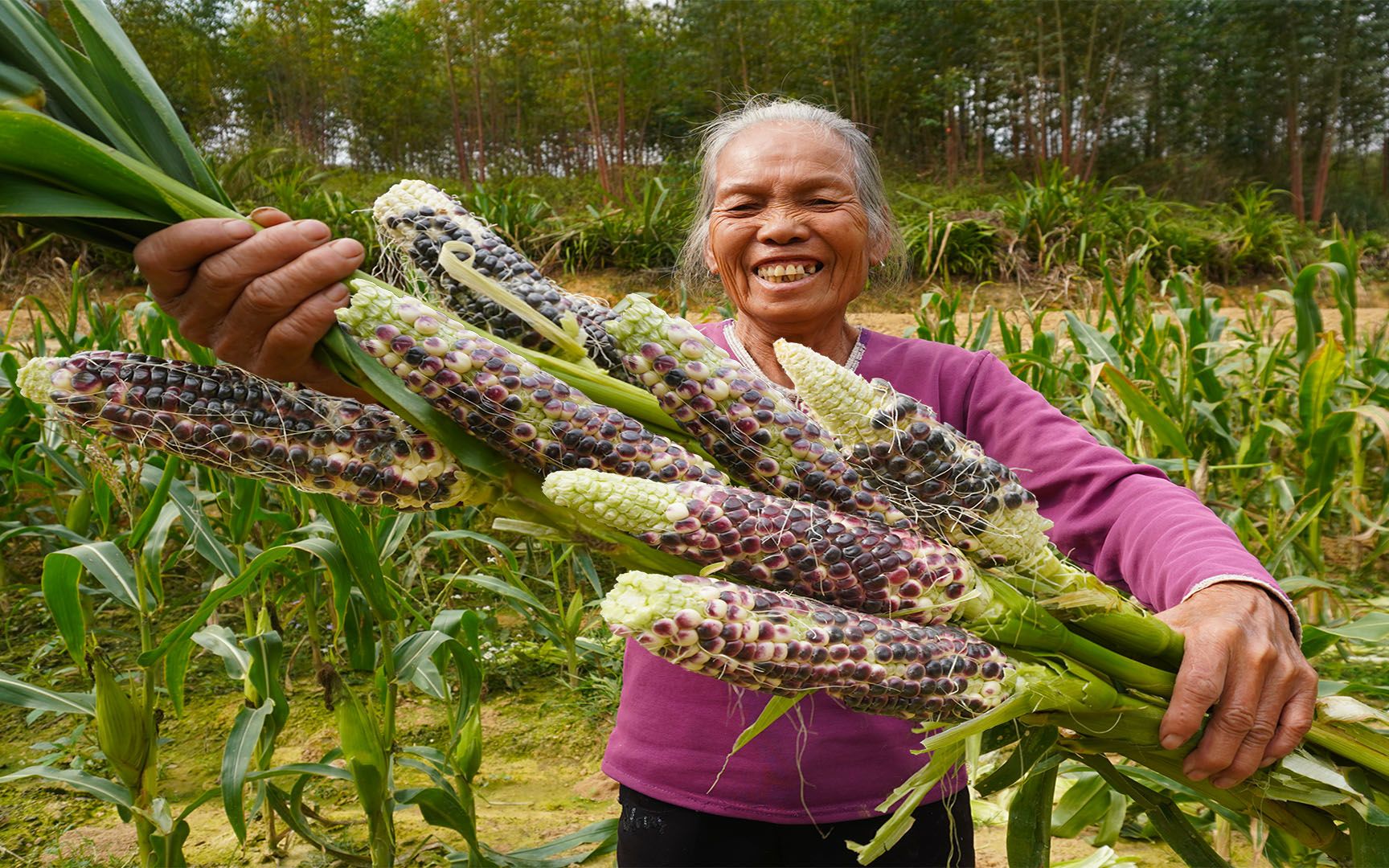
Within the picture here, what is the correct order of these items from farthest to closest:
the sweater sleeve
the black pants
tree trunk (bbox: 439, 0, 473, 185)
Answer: tree trunk (bbox: 439, 0, 473, 185) → the black pants → the sweater sleeve

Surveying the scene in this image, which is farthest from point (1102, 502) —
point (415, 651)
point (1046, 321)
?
point (1046, 321)

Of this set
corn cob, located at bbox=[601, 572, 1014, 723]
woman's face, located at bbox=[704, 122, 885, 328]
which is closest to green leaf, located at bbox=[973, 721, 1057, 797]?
corn cob, located at bbox=[601, 572, 1014, 723]

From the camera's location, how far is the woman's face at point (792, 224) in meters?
1.54

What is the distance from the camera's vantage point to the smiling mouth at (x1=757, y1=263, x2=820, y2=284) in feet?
5.09

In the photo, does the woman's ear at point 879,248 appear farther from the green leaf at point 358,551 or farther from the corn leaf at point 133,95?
the corn leaf at point 133,95

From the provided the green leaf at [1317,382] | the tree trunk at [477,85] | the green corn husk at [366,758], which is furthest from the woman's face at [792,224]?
the tree trunk at [477,85]

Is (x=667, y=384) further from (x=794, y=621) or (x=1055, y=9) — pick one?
(x=1055, y=9)

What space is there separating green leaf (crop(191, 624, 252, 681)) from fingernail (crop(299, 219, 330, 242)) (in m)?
1.44

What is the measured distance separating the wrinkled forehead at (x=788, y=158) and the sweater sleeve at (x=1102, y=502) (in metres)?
0.42

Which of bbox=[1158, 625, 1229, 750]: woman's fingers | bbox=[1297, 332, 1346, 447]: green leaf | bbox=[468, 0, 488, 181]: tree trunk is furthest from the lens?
bbox=[468, 0, 488, 181]: tree trunk

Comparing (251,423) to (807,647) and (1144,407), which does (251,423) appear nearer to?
(807,647)

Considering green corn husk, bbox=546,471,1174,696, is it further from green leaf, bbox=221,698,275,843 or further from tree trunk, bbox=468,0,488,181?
tree trunk, bbox=468,0,488,181

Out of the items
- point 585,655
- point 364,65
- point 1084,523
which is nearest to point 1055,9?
point 364,65

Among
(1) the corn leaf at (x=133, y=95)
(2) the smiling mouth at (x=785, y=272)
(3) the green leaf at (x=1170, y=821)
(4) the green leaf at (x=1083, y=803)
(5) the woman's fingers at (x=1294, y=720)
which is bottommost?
(4) the green leaf at (x=1083, y=803)
